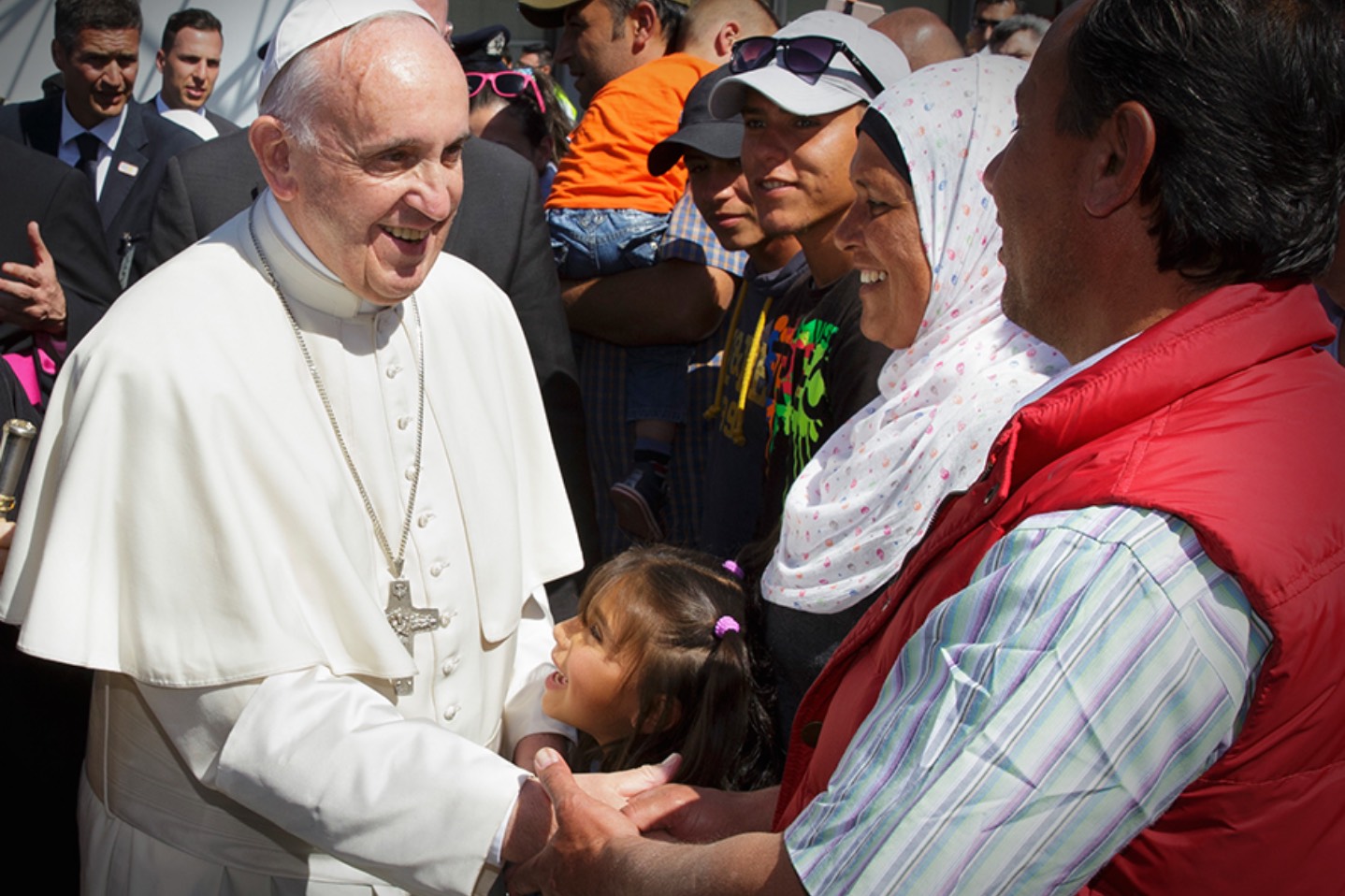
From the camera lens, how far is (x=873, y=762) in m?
1.25

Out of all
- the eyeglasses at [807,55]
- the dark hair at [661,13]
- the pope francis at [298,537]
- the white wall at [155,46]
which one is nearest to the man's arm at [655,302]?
the eyeglasses at [807,55]

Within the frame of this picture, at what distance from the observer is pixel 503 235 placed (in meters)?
3.54

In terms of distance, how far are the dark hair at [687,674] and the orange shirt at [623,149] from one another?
1.78m

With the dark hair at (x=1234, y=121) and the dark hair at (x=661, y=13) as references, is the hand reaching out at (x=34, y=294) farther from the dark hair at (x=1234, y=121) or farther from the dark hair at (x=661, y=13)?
the dark hair at (x=1234, y=121)

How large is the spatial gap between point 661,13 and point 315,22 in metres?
2.82

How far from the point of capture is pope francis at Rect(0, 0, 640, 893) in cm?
195

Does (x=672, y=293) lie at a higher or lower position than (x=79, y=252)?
lower

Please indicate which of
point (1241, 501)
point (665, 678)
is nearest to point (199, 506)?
point (665, 678)

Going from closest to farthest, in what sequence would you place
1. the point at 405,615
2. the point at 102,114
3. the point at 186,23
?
the point at 405,615 < the point at 102,114 < the point at 186,23

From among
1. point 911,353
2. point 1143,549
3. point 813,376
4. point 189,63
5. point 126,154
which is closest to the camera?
point 1143,549

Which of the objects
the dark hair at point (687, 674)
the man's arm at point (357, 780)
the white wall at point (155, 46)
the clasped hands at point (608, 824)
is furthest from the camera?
the white wall at point (155, 46)

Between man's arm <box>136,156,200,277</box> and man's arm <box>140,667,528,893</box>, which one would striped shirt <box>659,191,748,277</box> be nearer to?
man's arm <box>136,156,200,277</box>

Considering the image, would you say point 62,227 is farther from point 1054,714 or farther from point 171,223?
point 1054,714

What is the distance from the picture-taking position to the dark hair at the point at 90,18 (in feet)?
21.7
